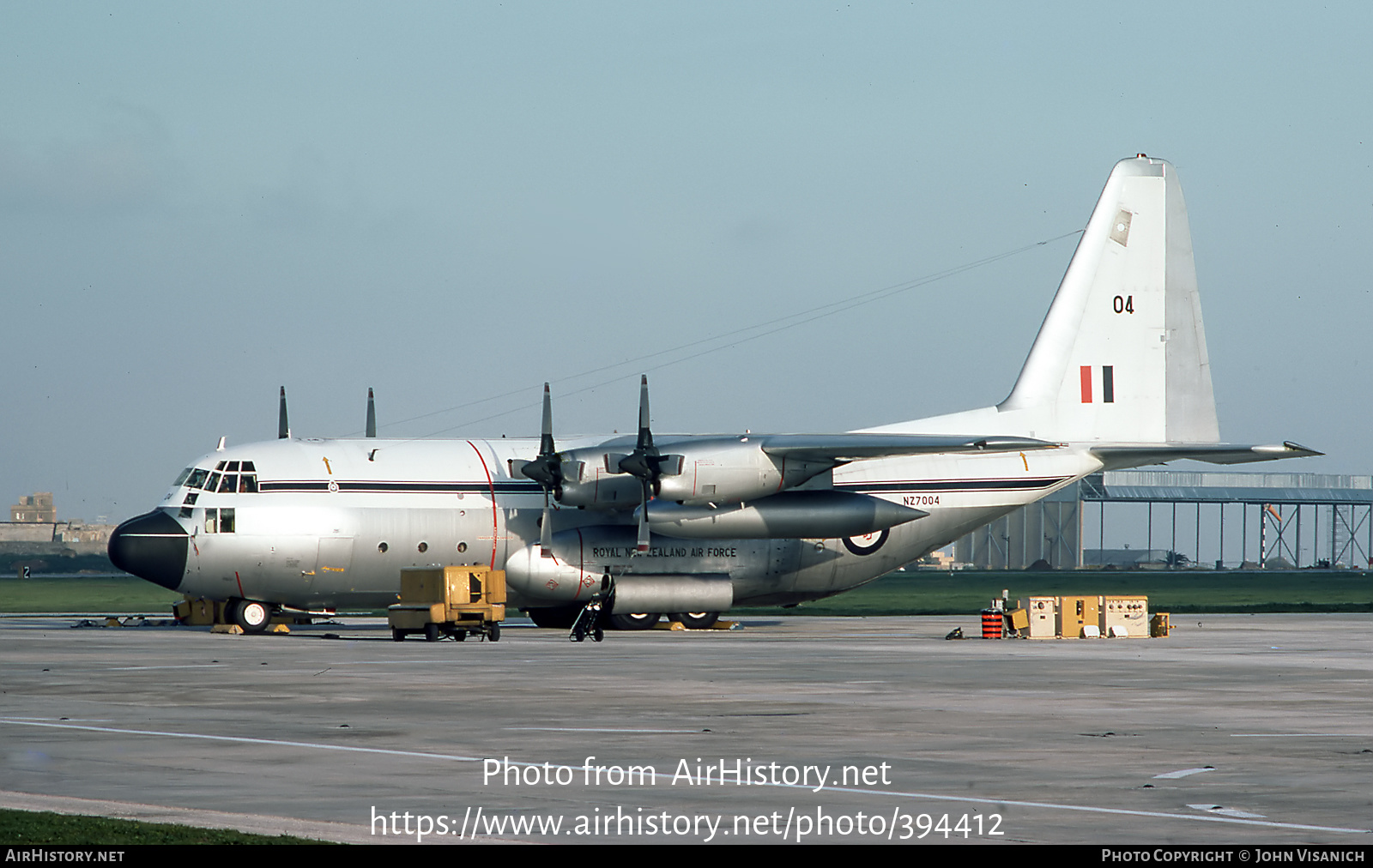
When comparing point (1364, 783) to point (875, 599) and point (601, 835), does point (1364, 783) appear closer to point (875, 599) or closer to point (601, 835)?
point (601, 835)

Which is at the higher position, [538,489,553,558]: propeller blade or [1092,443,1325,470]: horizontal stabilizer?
[1092,443,1325,470]: horizontal stabilizer

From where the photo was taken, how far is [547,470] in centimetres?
3619

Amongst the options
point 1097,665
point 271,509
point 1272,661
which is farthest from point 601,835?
point 271,509

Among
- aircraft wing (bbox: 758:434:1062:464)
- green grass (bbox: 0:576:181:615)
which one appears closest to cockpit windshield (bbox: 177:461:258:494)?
aircraft wing (bbox: 758:434:1062:464)

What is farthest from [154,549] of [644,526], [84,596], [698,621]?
[84,596]

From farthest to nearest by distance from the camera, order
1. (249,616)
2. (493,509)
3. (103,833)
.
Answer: (493,509), (249,616), (103,833)

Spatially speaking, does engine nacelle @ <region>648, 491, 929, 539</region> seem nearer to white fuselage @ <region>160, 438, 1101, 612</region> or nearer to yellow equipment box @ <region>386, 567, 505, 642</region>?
white fuselage @ <region>160, 438, 1101, 612</region>

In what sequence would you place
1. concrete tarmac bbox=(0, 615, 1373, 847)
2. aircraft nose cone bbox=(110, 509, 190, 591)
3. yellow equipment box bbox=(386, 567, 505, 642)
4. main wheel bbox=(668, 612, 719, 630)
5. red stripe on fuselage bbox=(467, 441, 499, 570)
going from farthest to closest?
main wheel bbox=(668, 612, 719, 630) < red stripe on fuselage bbox=(467, 441, 499, 570) < aircraft nose cone bbox=(110, 509, 190, 591) < yellow equipment box bbox=(386, 567, 505, 642) < concrete tarmac bbox=(0, 615, 1373, 847)

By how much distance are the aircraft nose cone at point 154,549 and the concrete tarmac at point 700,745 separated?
20.9 feet

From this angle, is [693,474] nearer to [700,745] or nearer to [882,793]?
[700,745]

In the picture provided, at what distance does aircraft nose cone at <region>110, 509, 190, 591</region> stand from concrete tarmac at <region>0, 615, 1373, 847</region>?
6.37 m

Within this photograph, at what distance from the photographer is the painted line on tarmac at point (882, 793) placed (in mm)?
10406

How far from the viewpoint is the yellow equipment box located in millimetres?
33844

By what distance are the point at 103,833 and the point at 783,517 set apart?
2763cm
